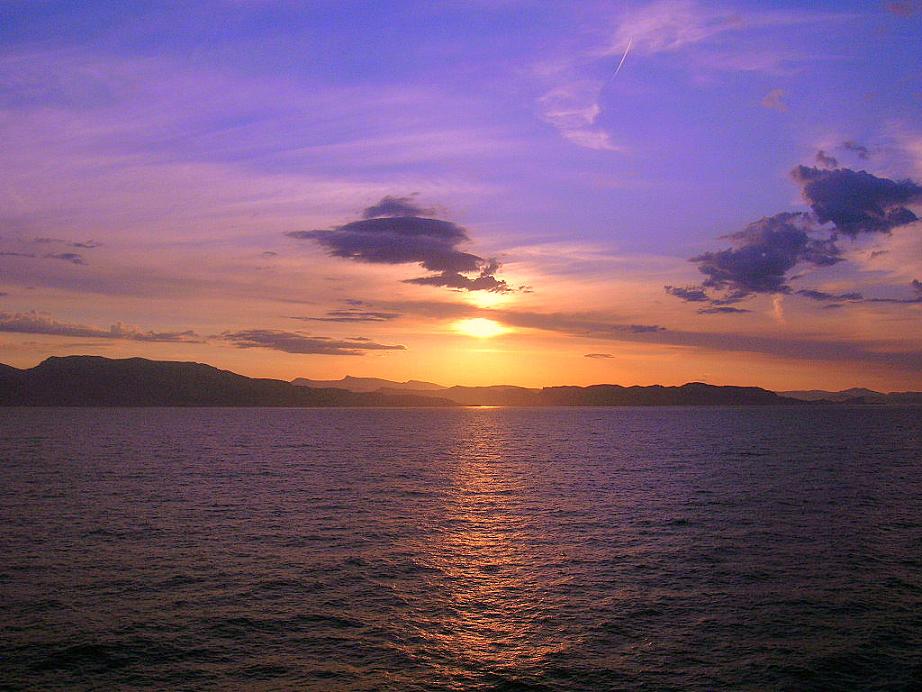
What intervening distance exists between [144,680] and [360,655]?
25.1 feet

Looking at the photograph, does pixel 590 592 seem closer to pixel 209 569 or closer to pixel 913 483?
pixel 209 569

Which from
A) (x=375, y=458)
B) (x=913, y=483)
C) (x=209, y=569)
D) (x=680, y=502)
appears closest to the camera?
(x=209, y=569)

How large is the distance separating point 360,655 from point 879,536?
1569 inches

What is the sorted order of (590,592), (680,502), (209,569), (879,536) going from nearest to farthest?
(590,592)
(209,569)
(879,536)
(680,502)

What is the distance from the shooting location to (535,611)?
100 feet

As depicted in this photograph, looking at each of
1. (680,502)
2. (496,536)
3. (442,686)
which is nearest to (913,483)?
(680,502)

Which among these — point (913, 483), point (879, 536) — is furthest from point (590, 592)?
point (913, 483)

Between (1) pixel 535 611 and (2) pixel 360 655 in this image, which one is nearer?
(2) pixel 360 655

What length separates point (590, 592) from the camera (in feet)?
109

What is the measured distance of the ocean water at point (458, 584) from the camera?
79.7 feet

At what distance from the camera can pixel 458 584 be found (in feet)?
114

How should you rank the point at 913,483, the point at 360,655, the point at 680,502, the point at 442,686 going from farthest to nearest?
the point at 913,483, the point at 680,502, the point at 360,655, the point at 442,686

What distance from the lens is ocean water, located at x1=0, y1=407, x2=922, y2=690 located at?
2428cm

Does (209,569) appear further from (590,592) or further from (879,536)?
(879,536)
